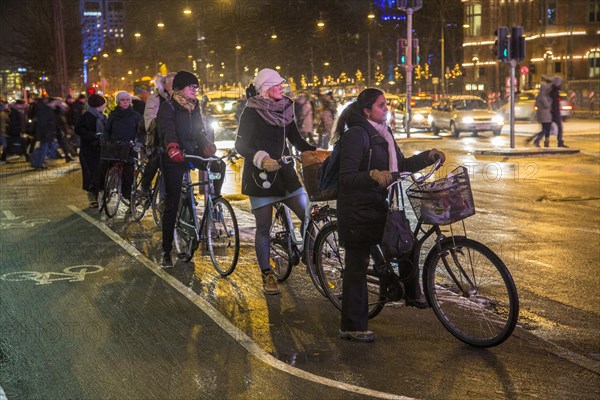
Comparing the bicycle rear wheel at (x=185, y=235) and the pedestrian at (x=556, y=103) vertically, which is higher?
the pedestrian at (x=556, y=103)

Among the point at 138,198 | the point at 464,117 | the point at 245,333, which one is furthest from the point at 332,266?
the point at 464,117

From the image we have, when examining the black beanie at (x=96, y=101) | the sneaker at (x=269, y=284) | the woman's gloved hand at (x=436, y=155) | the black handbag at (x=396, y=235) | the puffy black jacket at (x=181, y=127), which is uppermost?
the black beanie at (x=96, y=101)

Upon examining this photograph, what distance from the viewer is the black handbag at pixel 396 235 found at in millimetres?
6012

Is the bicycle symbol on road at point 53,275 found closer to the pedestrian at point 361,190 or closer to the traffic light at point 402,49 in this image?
the pedestrian at point 361,190

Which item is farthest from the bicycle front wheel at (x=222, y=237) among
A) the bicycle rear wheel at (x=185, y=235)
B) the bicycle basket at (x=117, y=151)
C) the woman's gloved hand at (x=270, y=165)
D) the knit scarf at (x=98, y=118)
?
the knit scarf at (x=98, y=118)

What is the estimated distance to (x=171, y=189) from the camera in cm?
899

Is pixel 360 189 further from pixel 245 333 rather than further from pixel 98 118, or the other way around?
pixel 98 118

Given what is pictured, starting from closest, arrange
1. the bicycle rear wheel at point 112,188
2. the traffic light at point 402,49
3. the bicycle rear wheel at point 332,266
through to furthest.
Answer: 1. the bicycle rear wheel at point 332,266
2. the bicycle rear wheel at point 112,188
3. the traffic light at point 402,49

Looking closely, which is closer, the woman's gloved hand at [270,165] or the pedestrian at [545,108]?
the woman's gloved hand at [270,165]

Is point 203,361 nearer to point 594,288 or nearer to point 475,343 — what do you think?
point 475,343

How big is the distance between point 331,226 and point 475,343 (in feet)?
4.86

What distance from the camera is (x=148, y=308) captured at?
7332 mm

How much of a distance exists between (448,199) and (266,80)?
229 cm

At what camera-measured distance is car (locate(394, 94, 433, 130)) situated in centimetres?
3956
